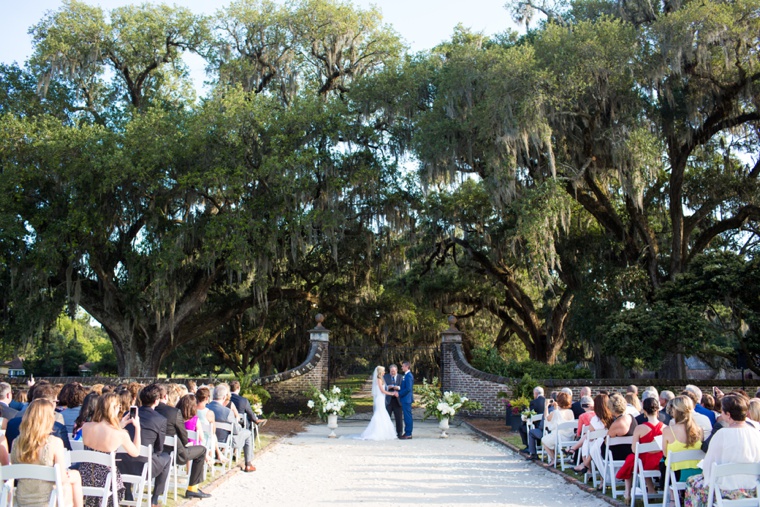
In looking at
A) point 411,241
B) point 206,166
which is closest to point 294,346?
point 411,241

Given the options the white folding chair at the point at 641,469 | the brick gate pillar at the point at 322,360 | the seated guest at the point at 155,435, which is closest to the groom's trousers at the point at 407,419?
the brick gate pillar at the point at 322,360

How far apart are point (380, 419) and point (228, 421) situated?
5009mm

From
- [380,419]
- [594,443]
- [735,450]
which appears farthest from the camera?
[380,419]

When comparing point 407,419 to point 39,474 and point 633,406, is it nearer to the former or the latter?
point 633,406

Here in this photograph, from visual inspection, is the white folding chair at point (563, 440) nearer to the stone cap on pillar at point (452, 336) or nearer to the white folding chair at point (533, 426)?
the white folding chair at point (533, 426)

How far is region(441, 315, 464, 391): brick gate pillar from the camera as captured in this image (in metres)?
17.6

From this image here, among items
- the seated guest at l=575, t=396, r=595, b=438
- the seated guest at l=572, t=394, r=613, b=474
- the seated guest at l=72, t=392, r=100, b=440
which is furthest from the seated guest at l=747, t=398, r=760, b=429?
the seated guest at l=72, t=392, r=100, b=440

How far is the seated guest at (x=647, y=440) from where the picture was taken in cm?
650

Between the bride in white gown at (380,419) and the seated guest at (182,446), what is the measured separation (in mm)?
6392

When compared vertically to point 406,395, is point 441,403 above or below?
below

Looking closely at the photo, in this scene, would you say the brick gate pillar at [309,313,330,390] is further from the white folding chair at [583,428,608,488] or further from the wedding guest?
the wedding guest

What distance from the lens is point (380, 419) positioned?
1334 centimetres

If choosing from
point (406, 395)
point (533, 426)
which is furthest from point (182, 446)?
point (406, 395)

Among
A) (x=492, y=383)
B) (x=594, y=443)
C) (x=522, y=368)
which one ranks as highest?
(x=522, y=368)
